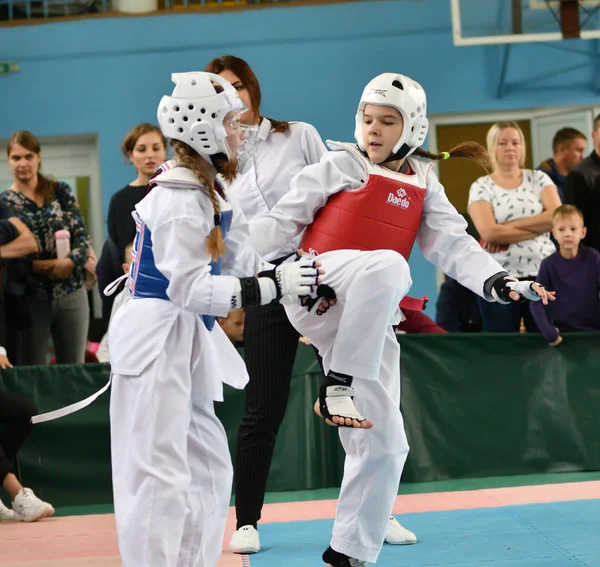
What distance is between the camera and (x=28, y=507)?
5207 millimetres

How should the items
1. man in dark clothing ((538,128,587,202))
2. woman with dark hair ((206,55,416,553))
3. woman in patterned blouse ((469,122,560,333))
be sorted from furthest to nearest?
man in dark clothing ((538,128,587,202)) → woman in patterned blouse ((469,122,560,333)) → woman with dark hair ((206,55,416,553))

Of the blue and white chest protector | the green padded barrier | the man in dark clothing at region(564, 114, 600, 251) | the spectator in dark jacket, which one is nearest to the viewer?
the blue and white chest protector

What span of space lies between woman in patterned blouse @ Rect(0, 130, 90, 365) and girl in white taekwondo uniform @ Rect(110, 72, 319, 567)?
111 inches

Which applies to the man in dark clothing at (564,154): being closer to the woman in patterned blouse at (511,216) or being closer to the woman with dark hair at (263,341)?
the woman in patterned blouse at (511,216)

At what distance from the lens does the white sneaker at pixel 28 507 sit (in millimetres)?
5211

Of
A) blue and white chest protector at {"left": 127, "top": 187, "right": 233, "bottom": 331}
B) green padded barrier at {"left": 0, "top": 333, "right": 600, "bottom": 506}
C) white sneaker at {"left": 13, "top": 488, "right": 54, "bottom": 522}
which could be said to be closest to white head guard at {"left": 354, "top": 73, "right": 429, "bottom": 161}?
blue and white chest protector at {"left": 127, "top": 187, "right": 233, "bottom": 331}

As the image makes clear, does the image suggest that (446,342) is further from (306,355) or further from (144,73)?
(144,73)

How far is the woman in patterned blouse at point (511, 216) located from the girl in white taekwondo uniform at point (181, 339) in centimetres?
323

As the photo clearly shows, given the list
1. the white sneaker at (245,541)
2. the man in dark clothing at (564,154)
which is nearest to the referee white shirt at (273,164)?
the white sneaker at (245,541)

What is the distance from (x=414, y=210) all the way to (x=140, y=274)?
109 centimetres

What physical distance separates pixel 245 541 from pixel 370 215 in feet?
5.08

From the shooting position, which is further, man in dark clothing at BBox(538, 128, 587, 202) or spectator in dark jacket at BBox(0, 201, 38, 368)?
man in dark clothing at BBox(538, 128, 587, 202)

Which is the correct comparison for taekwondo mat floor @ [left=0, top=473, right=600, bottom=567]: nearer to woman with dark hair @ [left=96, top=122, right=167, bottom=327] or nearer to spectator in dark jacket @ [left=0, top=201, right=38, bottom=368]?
spectator in dark jacket @ [left=0, top=201, right=38, bottom=368]

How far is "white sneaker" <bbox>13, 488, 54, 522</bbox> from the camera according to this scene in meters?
5.21
